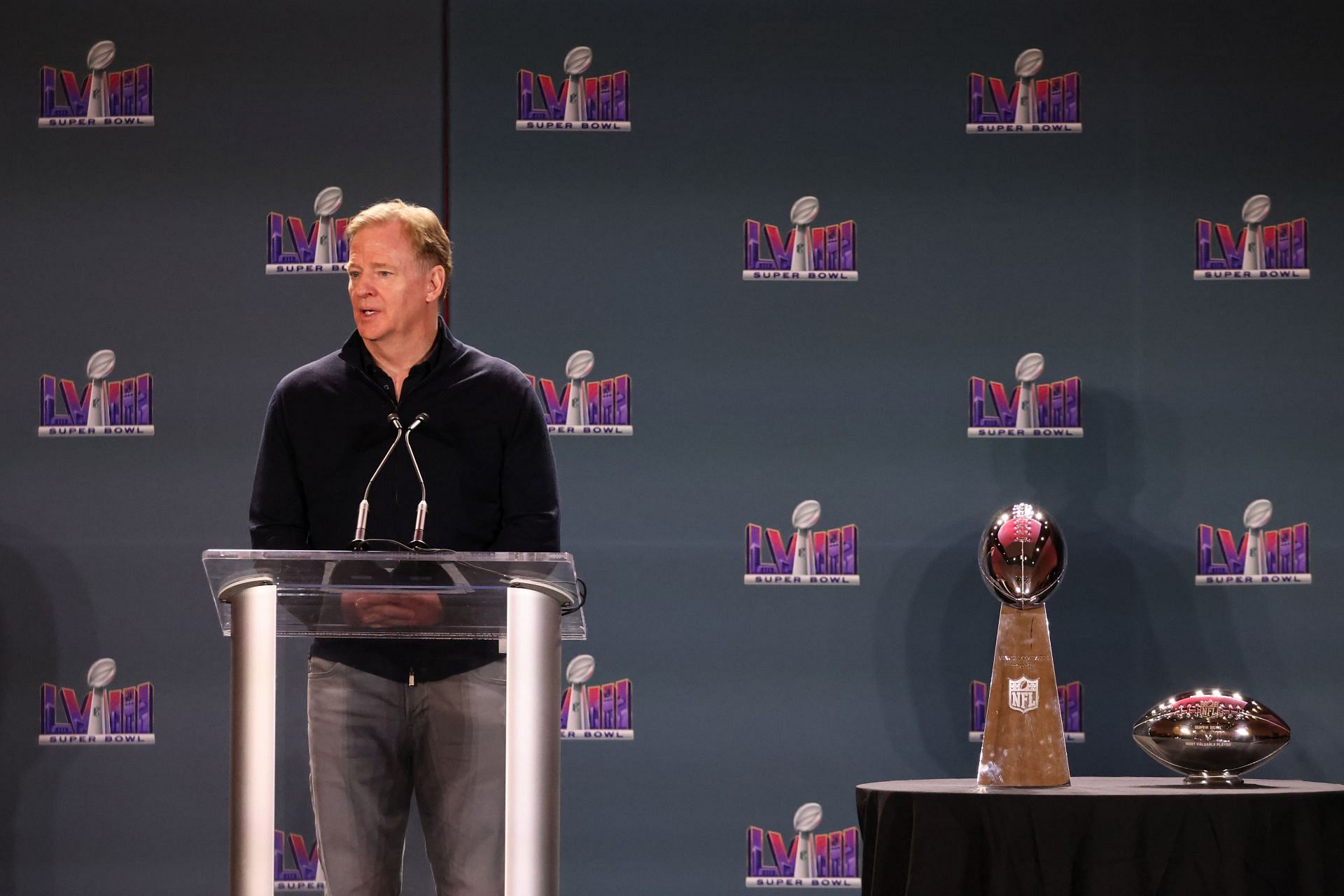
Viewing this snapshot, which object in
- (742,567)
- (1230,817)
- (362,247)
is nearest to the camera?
(1230,817)

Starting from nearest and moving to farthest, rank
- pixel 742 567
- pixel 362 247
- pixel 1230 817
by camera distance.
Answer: pixel 1230 817, pixel 362 247, pixel 742 567

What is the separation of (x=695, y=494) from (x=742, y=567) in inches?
9.5

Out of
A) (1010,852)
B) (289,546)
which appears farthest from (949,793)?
(289,546)

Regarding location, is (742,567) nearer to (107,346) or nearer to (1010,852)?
(1010,852)

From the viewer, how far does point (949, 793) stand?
2434 millimetres

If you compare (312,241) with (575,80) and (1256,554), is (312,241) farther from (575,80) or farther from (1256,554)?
(1256,554)

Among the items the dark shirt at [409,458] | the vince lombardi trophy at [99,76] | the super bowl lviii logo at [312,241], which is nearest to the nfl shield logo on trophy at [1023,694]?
the dark shirt at [409,458]

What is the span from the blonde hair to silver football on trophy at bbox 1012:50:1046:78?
1912 mm

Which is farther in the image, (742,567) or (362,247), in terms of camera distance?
(742,567)

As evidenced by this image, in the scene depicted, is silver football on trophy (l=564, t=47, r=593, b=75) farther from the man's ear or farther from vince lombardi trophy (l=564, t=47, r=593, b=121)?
the man's ear

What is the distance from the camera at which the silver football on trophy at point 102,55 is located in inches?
150

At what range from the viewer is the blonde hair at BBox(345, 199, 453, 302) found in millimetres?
2635

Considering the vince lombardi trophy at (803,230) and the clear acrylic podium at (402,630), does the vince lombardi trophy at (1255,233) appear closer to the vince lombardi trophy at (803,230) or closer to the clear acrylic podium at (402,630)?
the vince lombardi trophy at (803,230)

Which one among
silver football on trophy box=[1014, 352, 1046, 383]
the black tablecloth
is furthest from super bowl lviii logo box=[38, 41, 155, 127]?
the black tablecloth
